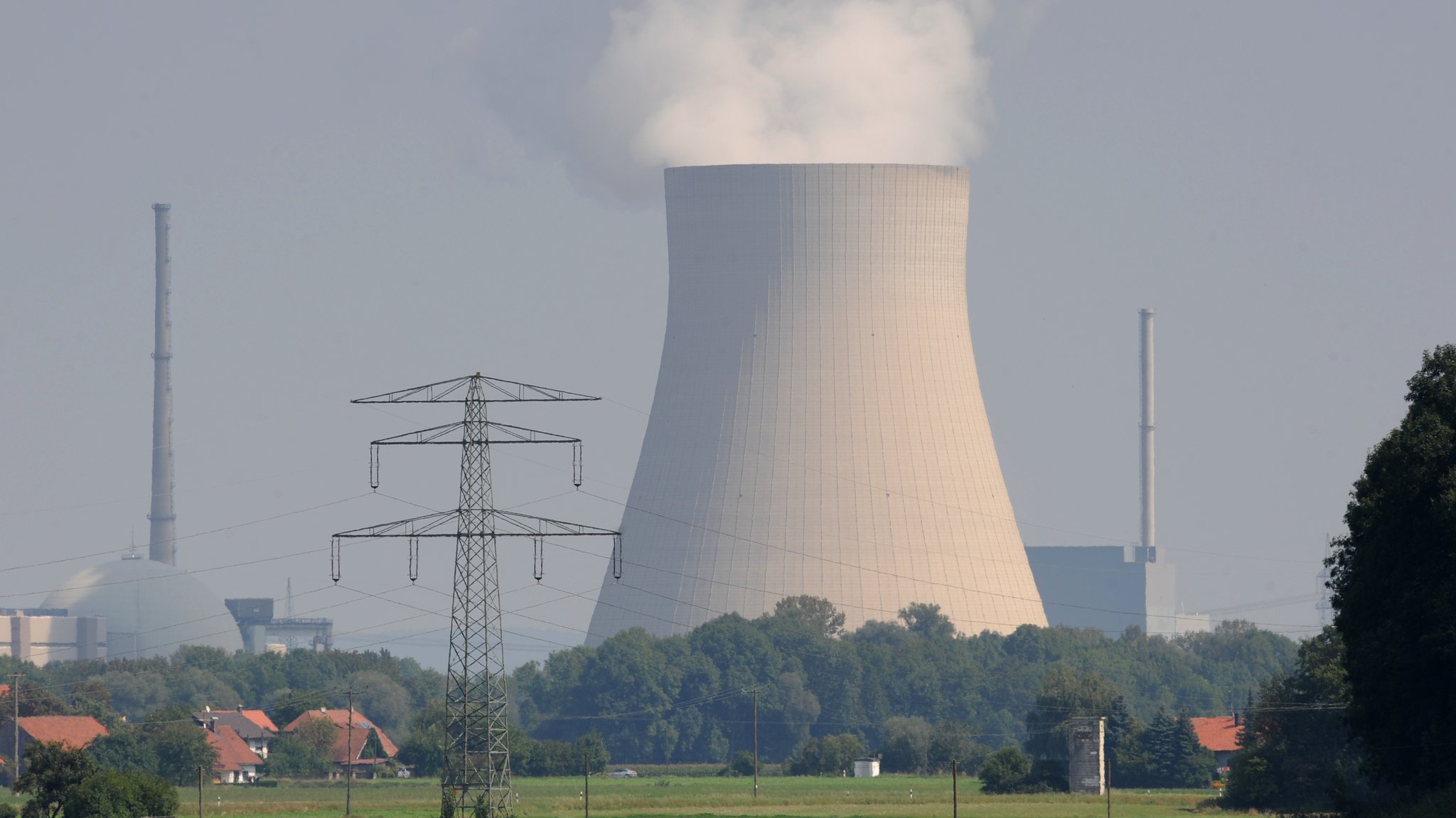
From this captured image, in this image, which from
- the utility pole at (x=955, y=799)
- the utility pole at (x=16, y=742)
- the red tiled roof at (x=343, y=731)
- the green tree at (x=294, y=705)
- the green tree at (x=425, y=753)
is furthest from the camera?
the green tree at (x=294, y=705)

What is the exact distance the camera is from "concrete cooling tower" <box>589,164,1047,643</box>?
61875 millimetres

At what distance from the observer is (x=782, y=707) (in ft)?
245

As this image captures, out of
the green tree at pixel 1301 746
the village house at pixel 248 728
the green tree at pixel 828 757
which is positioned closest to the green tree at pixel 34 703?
the village house at pixel 248 728

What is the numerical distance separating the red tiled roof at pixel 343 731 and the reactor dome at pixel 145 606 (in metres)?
42.1

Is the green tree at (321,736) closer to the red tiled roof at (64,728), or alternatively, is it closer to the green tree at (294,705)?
the green tree at (294,705)

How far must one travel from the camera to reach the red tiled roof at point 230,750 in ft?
189

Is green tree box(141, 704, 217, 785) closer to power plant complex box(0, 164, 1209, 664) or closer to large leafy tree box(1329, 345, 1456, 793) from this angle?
power plant complex box(0, 164, 1209, 664)

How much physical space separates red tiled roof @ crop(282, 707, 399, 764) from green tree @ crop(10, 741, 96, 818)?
79.5ft

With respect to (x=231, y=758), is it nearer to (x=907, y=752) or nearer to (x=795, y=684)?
(x=907, y=752)

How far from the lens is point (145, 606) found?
109m

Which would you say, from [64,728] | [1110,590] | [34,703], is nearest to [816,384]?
[64,728]

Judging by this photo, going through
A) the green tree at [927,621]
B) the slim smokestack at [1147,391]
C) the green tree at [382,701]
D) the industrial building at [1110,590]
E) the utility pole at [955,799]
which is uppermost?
the slim smokestack at [1147,391]

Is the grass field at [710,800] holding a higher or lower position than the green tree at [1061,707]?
lower

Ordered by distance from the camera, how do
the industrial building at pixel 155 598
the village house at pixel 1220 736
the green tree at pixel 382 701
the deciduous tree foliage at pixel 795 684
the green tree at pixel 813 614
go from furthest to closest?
the industrial building at pixel 155 598
the green tree at pixel 382 701
the deciduous tree foliage at pixel 795 684
the green tree at pixel 813 614
the village house at pixel 1220 736
